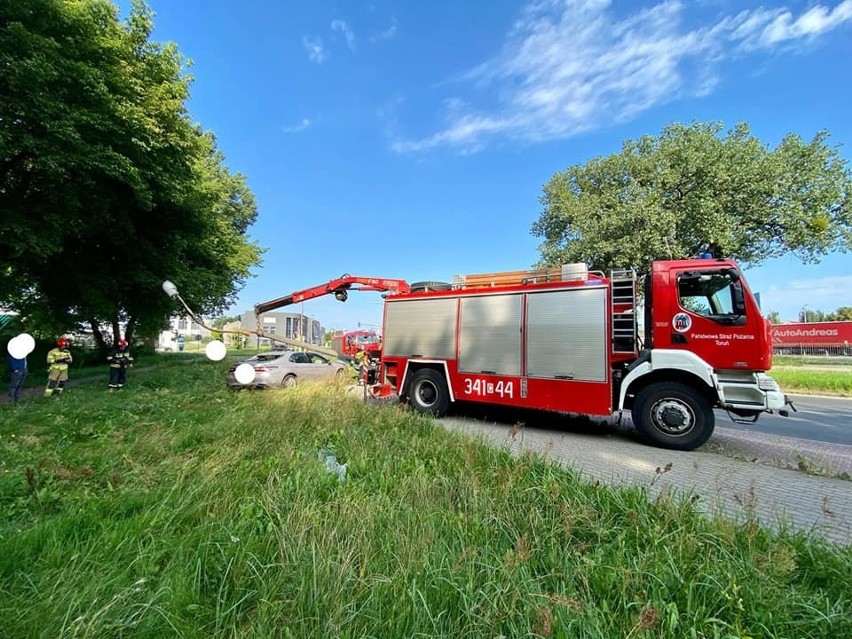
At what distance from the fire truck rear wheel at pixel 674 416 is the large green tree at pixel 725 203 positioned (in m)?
12.1

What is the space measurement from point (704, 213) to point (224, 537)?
62.7ft

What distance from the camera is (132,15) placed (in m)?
13.2

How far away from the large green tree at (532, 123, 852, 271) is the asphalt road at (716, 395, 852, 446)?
280 inches

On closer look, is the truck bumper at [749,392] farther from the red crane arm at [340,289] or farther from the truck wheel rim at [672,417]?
the red crane arm at [340,289]

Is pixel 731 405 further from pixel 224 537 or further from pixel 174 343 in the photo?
pixel 174 343

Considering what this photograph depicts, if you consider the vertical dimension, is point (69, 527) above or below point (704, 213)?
below

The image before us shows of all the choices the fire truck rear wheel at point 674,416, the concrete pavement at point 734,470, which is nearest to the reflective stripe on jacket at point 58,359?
the concrete pavement at point 734,470

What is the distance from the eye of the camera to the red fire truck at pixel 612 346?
242 inches

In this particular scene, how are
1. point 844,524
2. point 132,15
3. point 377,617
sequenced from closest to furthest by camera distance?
point 377,617, point 844,524, point 132,15

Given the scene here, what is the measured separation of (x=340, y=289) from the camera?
10703 millimetres

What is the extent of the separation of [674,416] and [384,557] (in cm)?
558

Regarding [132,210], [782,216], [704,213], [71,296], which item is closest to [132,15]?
[132,210]

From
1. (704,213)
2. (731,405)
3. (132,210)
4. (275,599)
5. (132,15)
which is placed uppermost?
(132,15)

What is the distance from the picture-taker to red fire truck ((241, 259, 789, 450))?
6.14 meters
